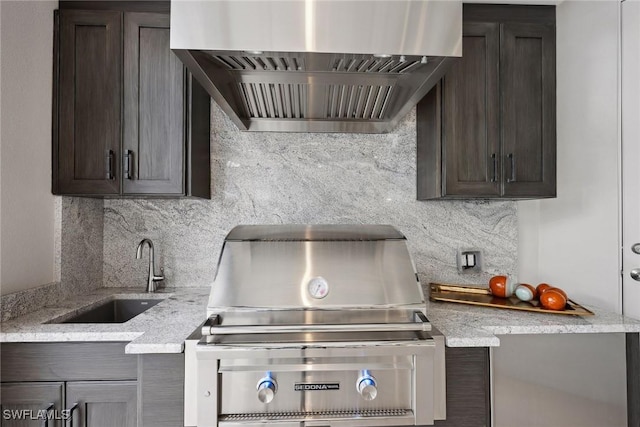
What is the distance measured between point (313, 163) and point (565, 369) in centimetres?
149

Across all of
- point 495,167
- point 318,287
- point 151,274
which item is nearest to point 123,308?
point 151,274

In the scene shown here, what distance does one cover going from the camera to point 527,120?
172 cm

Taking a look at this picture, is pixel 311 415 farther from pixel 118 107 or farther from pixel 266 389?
pixel 118 107

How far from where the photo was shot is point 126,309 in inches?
71.5

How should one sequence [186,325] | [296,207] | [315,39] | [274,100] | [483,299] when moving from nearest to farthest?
[315,39], [186,325], [274,100], [483,299], [296,207]

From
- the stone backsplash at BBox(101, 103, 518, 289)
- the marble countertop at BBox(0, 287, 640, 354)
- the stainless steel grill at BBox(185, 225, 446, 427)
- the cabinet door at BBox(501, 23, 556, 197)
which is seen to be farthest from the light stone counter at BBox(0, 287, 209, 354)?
the cabinet door at BBox(501, 23, 556, 197)

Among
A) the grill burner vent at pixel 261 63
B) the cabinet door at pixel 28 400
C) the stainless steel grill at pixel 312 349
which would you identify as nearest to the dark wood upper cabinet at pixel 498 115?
the stainless steel grill at pixel 312 349

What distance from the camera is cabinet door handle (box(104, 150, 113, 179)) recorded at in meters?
1.63

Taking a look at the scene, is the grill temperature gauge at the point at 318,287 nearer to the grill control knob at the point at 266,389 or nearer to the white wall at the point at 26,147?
the grill control knob at the point at 266,389

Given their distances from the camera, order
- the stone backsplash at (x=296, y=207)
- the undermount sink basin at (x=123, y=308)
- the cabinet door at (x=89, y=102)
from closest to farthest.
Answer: the cabinet door at (x=89, y=102) → the undermount sink basin at (x=123, y=308) → the stone backsplash at (x=296, y=207)

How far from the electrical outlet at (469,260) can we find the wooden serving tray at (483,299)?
0.52 ft

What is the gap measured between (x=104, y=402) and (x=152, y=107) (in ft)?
4.10

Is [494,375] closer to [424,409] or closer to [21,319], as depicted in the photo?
[424,409]

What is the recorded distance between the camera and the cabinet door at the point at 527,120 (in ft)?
5.62
